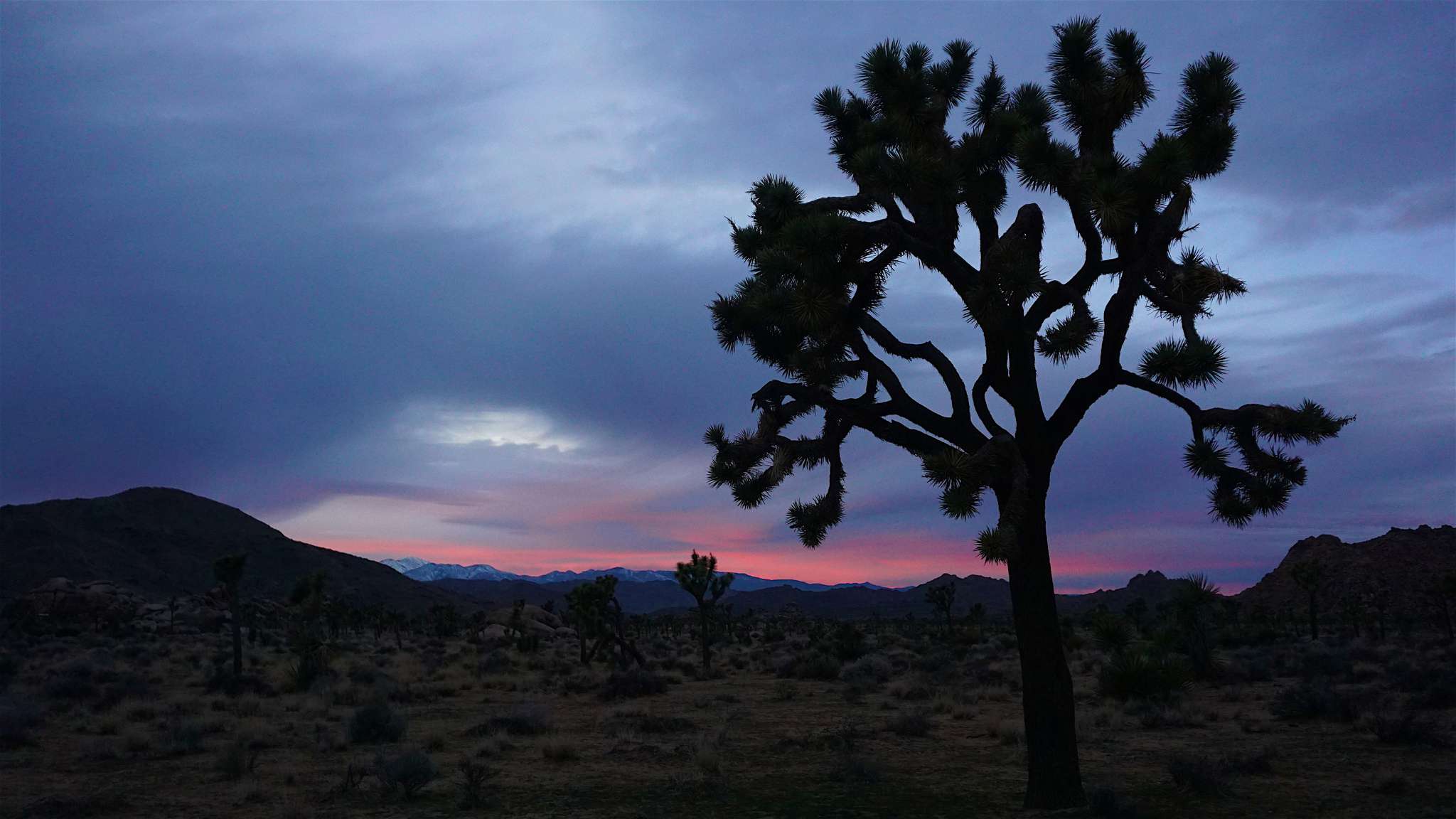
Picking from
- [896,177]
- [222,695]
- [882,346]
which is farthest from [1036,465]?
[222,695]

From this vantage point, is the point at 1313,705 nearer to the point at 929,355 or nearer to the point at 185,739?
the point at 929,355

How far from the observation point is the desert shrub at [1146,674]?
11789 millimetres

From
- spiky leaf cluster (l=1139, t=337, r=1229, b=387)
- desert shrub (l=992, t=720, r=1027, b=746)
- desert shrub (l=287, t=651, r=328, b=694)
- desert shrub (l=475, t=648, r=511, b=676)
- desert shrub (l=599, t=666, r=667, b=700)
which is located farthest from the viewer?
desert shrub (l=475, t=648, r=511, b=676)

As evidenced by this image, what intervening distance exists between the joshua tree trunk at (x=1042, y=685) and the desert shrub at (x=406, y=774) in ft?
24.8

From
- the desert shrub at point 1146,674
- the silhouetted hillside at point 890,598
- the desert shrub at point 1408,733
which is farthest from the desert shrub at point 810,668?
the silhouetted hillside at point 890,598

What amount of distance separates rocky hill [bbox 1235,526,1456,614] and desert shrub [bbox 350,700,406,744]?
57486 millimetres

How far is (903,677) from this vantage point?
26766 millimetres

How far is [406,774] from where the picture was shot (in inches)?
463

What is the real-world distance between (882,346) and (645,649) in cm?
3543

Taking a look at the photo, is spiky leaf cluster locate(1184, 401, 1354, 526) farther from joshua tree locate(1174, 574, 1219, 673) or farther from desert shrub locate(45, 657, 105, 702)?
desert shrub locate(45, 657, 105, 702)

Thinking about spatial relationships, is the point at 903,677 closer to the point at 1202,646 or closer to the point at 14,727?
the point at 1202,646

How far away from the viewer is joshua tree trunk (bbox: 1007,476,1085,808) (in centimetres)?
939

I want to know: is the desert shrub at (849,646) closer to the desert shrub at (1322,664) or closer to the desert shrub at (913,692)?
the desert shrub at (913,692)

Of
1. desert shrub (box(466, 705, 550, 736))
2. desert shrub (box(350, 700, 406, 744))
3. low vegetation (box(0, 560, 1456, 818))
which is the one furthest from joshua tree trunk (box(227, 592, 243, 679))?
desert shrub (box(466, 705, 550, 736))
